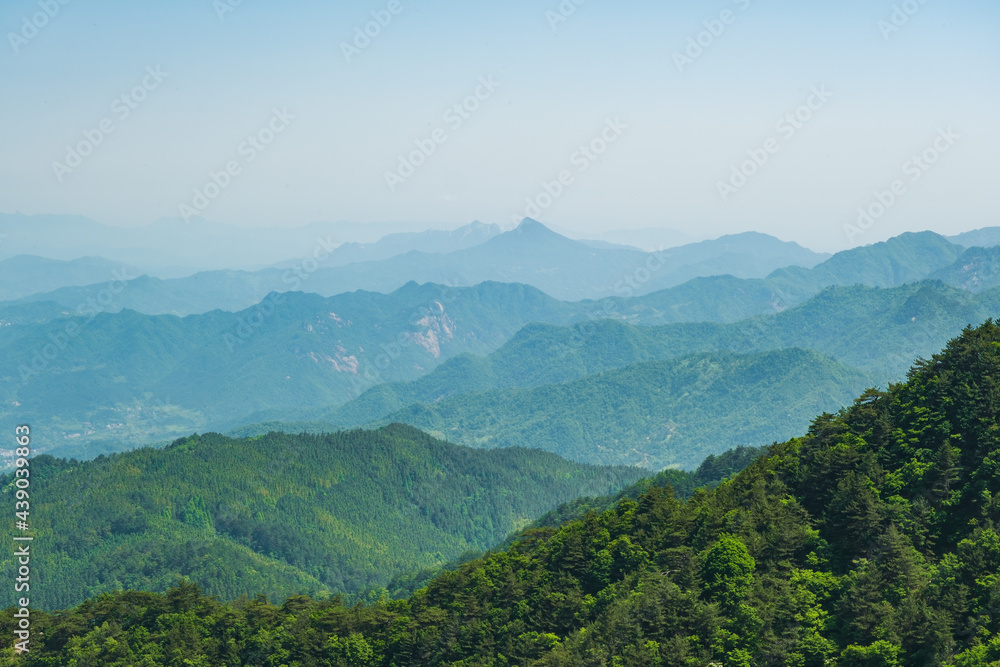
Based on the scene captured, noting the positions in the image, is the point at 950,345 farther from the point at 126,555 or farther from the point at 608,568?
the point at 126,555

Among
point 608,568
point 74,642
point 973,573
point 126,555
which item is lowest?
point 973,573

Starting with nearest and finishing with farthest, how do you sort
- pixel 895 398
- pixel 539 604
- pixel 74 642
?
pixel 539 604 → pixel 895 398 → pixel 74 642

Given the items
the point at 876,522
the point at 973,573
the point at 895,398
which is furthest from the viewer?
the point at 895,398

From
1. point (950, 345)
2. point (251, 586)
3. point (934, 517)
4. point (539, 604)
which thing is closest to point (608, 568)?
point (539, 604)

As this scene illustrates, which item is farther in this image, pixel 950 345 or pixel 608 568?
pixel 950 345

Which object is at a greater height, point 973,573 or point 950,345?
point 950,345

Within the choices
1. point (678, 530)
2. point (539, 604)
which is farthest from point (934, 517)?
point (539, 604)
